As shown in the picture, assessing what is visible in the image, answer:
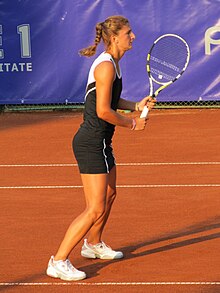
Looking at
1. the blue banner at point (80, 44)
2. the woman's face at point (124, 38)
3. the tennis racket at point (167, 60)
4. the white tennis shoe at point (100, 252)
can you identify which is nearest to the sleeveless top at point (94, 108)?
the woman's face at point (124, 38)

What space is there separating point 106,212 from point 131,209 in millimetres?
1952

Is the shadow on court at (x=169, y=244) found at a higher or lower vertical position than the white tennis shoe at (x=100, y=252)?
lower

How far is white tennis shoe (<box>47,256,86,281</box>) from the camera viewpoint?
269 inches

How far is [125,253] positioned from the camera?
759 cm

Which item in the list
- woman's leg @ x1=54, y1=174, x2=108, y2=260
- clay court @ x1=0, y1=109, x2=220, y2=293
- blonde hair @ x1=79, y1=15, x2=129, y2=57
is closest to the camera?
blonde hair @ x1=79, y1=15, x2=129, y2=57

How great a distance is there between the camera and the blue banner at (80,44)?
16047 millimetres

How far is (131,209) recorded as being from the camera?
9102 millimetres

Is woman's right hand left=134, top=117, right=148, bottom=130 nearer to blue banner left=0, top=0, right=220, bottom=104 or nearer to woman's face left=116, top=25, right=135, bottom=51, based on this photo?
woman's face left=116, top=25, right=135, bottom=51

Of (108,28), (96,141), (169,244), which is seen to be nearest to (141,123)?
(96,141)

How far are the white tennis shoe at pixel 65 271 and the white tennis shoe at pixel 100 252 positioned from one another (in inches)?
19.9

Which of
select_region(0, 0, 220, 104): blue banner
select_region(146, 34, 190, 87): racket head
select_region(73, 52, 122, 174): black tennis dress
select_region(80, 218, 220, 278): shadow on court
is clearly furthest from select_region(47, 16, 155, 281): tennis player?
select_region(0, 0, 220, 104): blue banner

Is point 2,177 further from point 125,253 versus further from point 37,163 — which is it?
point 125,253

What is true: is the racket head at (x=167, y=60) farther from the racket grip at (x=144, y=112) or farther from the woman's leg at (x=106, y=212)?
the racket grip at (x=144, y=112)

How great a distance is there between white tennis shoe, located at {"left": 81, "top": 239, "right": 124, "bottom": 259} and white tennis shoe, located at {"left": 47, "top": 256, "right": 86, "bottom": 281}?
19.9 inches
